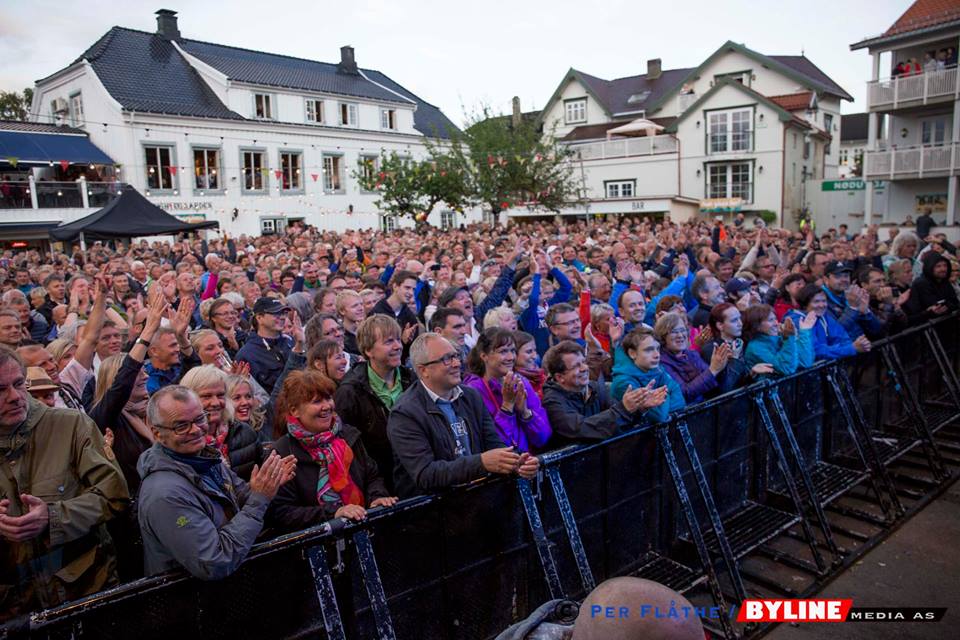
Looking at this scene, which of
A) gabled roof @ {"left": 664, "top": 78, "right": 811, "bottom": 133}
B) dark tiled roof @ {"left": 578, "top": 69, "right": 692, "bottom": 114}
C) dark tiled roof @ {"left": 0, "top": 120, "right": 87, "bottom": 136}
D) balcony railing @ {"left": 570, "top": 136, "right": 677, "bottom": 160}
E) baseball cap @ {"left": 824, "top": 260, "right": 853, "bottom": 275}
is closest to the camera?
baseball cap @ {"left": 824, "top": 260, "right": 853, "bottom": 275}

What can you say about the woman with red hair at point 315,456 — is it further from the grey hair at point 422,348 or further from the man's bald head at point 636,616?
the man's bald head at point 636,616

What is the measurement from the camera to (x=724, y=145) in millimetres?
33750

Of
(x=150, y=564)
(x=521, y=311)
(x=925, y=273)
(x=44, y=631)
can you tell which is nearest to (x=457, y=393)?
(x=150, y=564)

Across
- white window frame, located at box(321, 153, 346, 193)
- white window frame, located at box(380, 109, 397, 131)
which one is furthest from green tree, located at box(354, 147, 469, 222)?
white window frame, located at box(380, 109, 397, 131)

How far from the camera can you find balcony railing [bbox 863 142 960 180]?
2375 cm

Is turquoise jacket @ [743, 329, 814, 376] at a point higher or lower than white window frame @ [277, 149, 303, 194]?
lower

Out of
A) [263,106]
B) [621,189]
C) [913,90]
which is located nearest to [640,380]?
[913,90]

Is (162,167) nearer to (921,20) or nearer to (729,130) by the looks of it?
(729,130)

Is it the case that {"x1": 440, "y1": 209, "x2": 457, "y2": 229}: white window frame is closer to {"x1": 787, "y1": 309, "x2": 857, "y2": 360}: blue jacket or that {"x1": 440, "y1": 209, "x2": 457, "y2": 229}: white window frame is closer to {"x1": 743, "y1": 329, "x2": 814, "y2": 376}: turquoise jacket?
{"x1": 787, "y1": 309, "x2": 857, "y2": 360}: blue jacket

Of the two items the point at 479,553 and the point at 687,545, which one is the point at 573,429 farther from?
the point at 687,545

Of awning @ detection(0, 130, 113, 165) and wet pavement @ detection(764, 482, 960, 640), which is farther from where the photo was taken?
awning @ detection(0, 130, 113, 165)

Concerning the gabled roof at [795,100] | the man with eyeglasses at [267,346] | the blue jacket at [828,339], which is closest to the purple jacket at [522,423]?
the man with eyeglasses at [267,346]

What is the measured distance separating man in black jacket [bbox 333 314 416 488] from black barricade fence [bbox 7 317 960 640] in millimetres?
904

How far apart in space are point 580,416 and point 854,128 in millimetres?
68577
